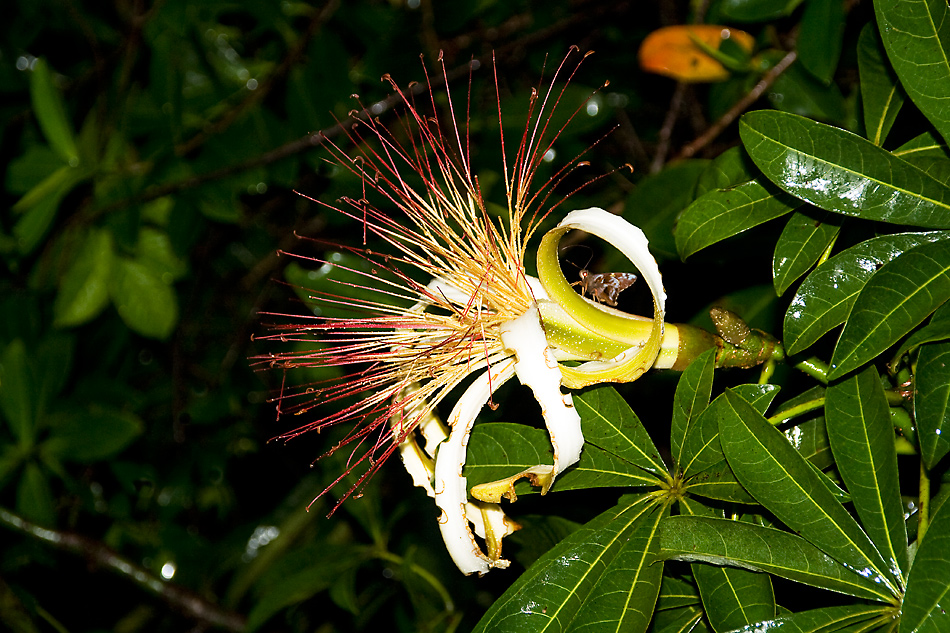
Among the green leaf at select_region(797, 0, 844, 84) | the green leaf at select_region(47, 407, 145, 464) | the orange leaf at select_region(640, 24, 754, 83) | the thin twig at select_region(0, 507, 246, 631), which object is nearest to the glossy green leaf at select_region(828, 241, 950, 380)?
the green leaf at select_region(797, 0, 844, 84)

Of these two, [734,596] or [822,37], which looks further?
[822,37]

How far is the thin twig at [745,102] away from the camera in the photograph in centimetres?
169

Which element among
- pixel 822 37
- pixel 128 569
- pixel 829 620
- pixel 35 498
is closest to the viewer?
pixel 829 620

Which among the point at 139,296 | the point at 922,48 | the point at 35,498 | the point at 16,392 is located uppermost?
the point at 922,48

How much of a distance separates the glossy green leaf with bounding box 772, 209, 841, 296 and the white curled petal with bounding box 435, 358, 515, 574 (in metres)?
0.41

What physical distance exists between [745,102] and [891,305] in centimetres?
106

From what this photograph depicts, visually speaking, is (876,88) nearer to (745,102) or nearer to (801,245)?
(801,245)

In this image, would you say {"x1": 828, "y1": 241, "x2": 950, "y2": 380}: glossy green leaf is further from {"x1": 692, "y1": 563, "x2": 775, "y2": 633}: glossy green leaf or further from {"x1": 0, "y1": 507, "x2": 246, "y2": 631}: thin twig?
{"x1": 0, "y1": 507, "x2": 246, "y2": 631}: thin twig

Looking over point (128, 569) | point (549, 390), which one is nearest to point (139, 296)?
point (128, 569)

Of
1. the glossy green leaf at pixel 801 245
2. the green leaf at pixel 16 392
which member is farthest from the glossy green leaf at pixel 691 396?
the green leaf at pixel 16 392

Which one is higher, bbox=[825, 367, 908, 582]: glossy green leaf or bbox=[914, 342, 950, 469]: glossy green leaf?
bbox=[914, 342, 950, 469]: glossy green leaf

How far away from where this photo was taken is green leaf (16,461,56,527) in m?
2.04

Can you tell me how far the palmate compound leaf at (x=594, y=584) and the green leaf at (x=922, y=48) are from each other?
0.60 meters

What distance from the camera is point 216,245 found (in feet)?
8.66
